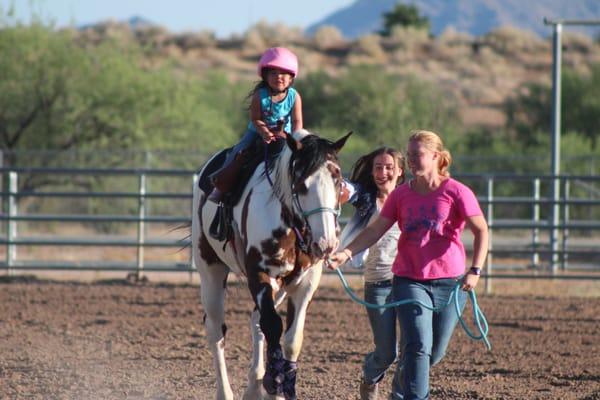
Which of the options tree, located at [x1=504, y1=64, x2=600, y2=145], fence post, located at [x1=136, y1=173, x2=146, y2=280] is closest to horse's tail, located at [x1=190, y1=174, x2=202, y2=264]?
fence post, located at [x1=136, y1=173, x2=146, y2=280]

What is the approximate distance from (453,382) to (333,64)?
46672mm

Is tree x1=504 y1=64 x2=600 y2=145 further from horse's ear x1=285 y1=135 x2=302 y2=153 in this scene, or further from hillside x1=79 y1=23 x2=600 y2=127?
horse's ear x1=285 y1=135 x2=302 y2=153

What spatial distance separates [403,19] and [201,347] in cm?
5523

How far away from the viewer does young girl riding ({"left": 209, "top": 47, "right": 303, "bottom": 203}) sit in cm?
610

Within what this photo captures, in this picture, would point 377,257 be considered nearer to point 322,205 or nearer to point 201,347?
point 322,205

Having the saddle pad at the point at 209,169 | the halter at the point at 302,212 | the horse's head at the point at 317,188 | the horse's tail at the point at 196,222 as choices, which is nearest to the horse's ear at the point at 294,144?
the horse's head at the point at 317,188

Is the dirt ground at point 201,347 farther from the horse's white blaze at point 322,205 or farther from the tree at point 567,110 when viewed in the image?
the tree at point 567,110

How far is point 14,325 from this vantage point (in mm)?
10070

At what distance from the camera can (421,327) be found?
5.14 metres

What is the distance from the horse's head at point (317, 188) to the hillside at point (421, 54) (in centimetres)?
4058

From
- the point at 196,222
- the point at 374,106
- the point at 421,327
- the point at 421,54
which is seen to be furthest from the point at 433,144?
the point at 421,54

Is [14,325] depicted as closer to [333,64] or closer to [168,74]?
[168,74]

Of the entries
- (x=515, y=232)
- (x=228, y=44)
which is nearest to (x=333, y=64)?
(x=228, y=44)

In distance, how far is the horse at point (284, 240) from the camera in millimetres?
5406
